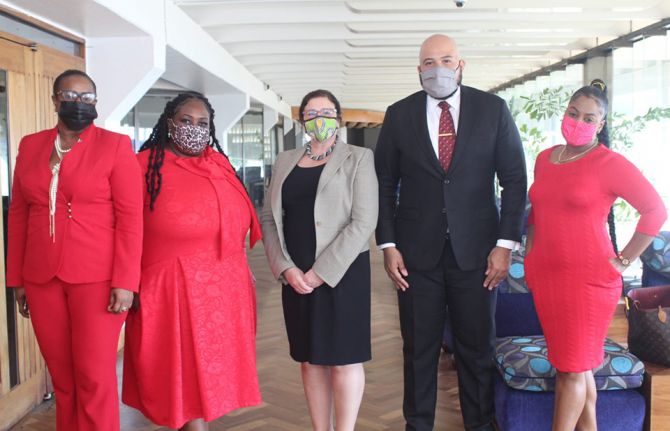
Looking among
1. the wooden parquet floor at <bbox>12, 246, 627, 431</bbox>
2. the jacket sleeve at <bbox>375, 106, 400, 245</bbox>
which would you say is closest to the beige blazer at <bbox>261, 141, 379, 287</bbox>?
the jacket sleeve at <bbox>375, 106, 400, 245</bbox>

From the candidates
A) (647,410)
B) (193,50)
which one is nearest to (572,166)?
(647,410)

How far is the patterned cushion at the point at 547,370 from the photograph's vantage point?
2885 mm

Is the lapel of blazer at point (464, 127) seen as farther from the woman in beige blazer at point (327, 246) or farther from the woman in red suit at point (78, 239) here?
the woman in red suit at point (78, 239)

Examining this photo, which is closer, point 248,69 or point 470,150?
point 470,150

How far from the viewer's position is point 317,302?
8.73ft

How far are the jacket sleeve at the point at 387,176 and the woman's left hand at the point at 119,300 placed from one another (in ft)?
3.54

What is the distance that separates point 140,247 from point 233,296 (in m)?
0.42

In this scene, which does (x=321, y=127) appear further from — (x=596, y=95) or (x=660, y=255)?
(x=660, y=255)

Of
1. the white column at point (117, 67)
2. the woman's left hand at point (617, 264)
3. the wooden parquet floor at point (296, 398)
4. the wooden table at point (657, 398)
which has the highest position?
the white column at point (117, 67)

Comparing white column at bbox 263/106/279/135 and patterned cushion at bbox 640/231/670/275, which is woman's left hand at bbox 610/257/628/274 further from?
white column at bbox 263/106/279/135

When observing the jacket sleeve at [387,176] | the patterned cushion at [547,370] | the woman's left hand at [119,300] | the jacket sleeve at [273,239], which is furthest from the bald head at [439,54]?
the woman's left hand at [119,300]

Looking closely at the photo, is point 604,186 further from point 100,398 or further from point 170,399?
point 100,398

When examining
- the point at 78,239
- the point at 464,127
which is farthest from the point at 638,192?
the point at 78,239

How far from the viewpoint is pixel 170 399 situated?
2492 millimetres
